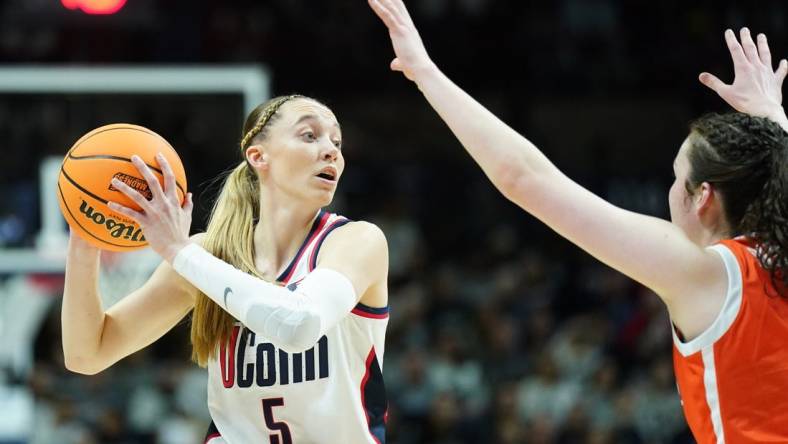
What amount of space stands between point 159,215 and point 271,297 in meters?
0.43

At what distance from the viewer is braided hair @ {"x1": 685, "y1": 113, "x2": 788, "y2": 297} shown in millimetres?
2863

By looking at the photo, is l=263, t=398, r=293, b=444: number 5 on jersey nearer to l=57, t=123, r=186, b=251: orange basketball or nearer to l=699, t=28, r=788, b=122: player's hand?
l=57, t=123, r=186, b=251: orange basketball

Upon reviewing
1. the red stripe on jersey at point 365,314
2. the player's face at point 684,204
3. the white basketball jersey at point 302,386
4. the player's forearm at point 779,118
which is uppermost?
the player's forearm at point 779,118

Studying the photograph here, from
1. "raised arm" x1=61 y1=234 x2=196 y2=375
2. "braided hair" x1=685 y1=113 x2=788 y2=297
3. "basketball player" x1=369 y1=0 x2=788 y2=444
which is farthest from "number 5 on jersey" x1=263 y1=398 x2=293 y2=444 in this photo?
"braided hair" x1=685 y1=113 x2=788 y2=297

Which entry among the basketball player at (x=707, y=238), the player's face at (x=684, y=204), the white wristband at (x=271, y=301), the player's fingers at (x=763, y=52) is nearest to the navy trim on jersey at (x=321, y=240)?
→ the white wristband at (x=271, y=301)

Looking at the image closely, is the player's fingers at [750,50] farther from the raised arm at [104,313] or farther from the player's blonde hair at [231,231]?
the raised arm at [104,313]

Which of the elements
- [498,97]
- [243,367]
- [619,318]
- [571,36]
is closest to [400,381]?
[619,318]

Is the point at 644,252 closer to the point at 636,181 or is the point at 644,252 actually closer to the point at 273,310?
the point at 273,310

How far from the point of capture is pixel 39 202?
28.4ft

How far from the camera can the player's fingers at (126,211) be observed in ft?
11.1

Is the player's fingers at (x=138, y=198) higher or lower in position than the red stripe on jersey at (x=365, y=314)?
higher

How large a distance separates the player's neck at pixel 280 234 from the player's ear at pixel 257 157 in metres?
0.14

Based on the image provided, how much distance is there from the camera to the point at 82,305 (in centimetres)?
385

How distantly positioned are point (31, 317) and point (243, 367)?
6.03 m
